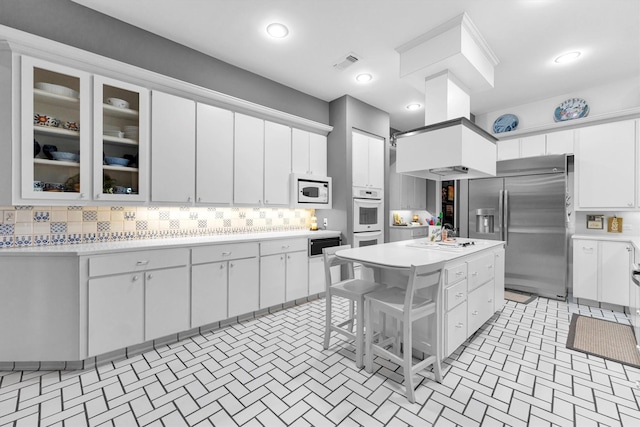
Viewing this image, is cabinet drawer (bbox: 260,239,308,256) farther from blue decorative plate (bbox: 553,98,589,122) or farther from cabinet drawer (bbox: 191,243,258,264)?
blue decorative plate (bbox: 553,98,589,122)

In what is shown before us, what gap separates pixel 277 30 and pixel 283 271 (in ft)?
8.45

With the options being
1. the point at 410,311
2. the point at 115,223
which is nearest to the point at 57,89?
the point at 115,223

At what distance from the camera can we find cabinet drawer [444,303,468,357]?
218 cm

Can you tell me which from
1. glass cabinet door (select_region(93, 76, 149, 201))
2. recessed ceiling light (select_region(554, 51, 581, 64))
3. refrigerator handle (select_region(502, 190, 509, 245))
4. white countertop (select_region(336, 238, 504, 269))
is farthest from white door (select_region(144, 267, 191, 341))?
recessed ceiling light (select_region(554, 51, 581, 64))

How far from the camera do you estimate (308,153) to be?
405cm

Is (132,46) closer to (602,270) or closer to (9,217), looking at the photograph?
(9,217)

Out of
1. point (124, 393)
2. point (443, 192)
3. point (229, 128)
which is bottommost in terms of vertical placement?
point (124, 393)

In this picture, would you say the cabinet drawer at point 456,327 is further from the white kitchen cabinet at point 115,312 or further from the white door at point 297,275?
the white kitchen cabinet at point 115,312

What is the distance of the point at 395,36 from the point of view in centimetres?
274

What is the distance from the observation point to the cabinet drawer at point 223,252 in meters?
2.71

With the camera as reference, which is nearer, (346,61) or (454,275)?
(454,275)

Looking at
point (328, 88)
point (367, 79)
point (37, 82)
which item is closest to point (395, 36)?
point (367, 79)

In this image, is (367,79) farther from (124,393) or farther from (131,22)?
(124,393)

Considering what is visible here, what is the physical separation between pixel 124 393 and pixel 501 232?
4.79 m
